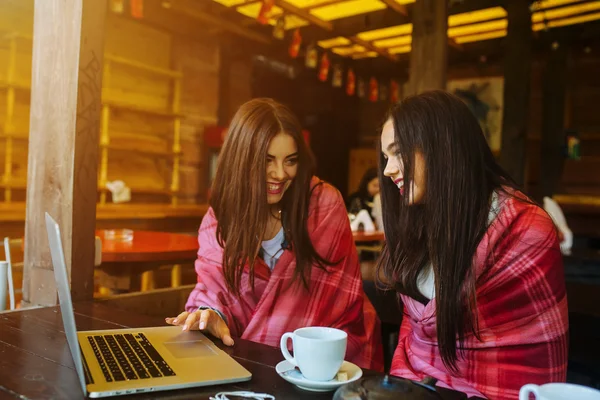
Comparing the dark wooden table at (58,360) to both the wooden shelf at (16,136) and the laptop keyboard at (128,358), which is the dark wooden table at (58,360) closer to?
Answer: the laptop keyboard at (128,358)

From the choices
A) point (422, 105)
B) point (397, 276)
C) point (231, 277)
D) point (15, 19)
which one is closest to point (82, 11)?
point (231, 277)

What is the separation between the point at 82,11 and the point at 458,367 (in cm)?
150

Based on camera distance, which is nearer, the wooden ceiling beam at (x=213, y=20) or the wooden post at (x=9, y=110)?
the wooden post at (x=9, y=110)

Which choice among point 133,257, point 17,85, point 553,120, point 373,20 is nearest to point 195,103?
→ point 17,85

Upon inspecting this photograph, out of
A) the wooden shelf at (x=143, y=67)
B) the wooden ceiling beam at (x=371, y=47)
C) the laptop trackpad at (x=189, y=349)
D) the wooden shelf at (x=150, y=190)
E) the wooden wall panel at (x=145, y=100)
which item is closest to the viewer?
the laptop trackpad at (x=189, y=349)

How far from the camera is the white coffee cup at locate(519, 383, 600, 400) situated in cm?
71

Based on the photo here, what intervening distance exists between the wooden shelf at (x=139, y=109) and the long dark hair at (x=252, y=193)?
389 cm

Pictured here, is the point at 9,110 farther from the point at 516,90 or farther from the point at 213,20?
the point at 516,90

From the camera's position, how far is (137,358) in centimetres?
105

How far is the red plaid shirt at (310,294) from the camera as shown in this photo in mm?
1753

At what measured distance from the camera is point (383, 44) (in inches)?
265

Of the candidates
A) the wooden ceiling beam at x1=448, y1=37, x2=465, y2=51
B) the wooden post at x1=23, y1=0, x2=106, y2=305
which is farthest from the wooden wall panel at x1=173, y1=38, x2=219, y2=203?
the wooden post at x1=23, y1=0, x2=106, y2=305

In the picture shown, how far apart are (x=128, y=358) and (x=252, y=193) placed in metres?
→ 0.77

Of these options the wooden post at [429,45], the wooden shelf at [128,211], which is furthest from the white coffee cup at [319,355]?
the wooden shelf at [128,211]
